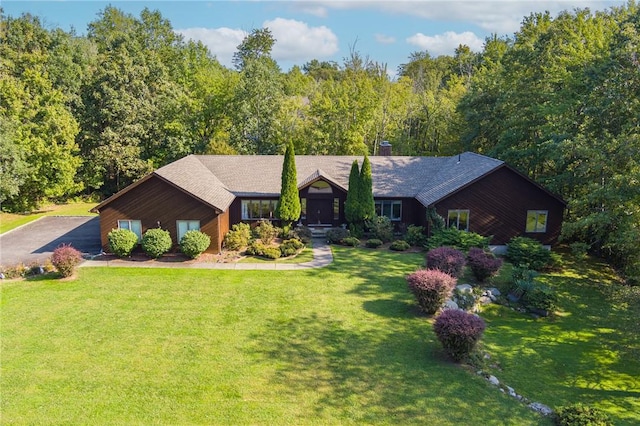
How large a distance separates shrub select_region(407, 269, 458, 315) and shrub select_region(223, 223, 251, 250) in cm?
1054

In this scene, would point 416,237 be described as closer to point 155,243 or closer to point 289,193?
point 289,193

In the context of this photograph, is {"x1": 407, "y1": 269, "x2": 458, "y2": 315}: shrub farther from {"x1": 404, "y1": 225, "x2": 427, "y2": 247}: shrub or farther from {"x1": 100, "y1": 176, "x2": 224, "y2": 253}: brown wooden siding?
{"x1": 100, "y1": 176, "x2": 224, "y2": 253}: brown wooden siding

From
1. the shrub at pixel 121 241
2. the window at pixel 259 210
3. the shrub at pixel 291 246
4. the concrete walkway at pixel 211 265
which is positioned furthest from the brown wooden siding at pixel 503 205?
the shrub at pixel 121 241

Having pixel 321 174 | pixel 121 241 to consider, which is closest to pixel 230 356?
pixel 121 241

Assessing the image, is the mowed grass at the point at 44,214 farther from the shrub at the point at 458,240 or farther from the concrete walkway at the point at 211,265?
the shrub at the point at 458,240

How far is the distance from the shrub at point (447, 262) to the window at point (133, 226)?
1446 cm

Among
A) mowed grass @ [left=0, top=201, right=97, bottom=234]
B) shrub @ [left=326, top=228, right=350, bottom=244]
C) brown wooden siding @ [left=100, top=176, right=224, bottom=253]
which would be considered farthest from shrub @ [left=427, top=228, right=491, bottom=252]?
mowed grass @ [left=0, top=201, right=97, bottom=234]

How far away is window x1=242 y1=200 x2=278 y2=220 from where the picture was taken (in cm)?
2734

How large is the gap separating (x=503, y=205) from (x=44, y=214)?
105ft

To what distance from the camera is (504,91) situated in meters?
31.0

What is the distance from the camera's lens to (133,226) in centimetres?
2336

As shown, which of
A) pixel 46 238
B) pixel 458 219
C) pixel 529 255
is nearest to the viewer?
pixel 529 255

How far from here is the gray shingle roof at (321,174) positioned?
2508 cm

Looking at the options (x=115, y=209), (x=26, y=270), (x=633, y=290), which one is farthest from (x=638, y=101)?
(x=26, y=270)
